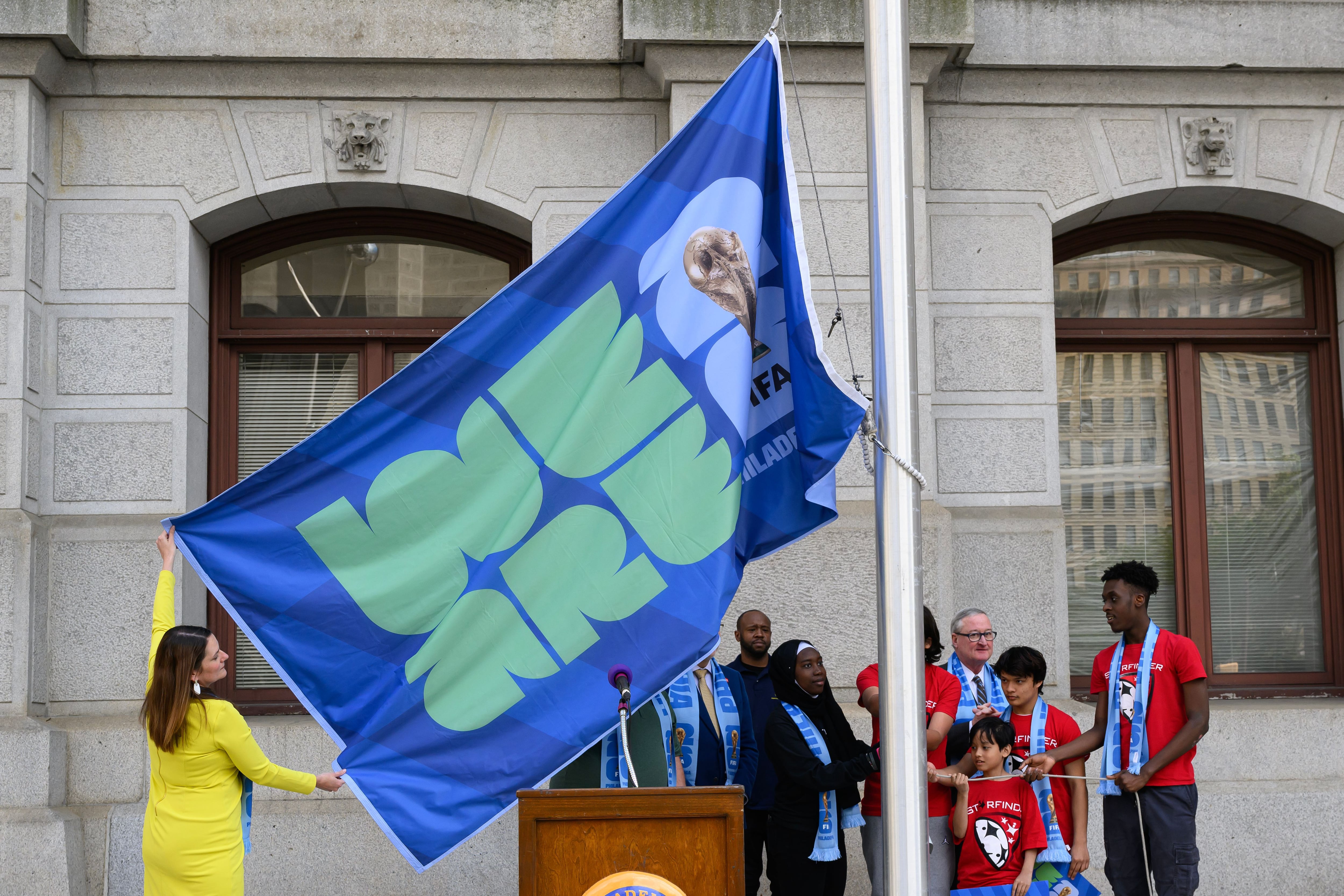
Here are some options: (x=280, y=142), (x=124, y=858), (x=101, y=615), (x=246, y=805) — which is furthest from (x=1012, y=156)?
(x=124, y=858)

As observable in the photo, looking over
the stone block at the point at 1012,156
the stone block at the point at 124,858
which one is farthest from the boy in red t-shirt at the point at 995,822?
the stone block at the point at 124,858

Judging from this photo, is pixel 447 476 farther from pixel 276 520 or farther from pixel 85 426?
pixel 85 426

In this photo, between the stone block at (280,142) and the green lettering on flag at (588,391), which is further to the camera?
the stone block at (280,142)

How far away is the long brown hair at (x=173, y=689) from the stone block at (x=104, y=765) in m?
2.94

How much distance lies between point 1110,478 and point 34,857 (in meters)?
7.22

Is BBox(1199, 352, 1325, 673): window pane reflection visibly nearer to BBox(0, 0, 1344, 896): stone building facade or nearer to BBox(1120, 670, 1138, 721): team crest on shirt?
BBox(0, 0, 1344, 896): stone building facade

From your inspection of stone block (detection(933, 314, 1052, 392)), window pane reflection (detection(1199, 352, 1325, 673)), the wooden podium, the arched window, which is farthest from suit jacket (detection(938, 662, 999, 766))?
the arched window

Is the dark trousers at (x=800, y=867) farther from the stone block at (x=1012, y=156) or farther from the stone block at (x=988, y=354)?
the stone block at (x=1012, y=156)

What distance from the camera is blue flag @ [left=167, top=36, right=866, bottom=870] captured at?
4.72 meters

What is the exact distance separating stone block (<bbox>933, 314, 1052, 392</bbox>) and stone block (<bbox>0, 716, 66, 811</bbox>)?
581cm

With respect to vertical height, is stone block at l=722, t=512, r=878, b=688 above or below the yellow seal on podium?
above

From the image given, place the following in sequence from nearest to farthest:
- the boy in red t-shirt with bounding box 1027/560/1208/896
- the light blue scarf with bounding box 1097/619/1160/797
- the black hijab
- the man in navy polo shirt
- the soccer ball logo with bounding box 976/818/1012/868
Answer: the soccer ball logo with bounding box 976/818/1012/868 < the boy in red t-shirt with bounding box 1027/560/1208/896 < the light blue scarf with bounding box 1097/619/1160/797 < the black hijab < the man in navy polo shirt

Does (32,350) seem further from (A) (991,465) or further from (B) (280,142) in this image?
(A) (991,465)

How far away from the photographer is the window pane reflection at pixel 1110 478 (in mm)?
9203
